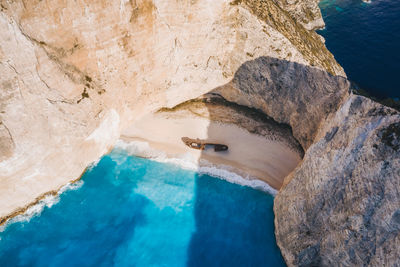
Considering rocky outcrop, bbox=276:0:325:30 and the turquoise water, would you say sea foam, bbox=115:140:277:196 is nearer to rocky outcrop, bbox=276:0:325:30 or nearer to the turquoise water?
the turquoise water

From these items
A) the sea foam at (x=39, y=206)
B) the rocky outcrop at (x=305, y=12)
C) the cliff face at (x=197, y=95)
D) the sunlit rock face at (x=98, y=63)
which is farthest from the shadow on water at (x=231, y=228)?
the rocky outcrop at (x=305, y=12)

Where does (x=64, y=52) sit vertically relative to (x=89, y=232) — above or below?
above

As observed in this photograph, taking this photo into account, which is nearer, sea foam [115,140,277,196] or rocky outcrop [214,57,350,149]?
rocky outcrop [214,57,350,149]

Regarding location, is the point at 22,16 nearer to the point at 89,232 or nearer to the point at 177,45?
the point at 177,45

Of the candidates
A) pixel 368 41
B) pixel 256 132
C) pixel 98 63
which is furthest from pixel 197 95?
pixel 368 41

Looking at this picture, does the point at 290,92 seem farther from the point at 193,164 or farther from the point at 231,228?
the point at 231,228

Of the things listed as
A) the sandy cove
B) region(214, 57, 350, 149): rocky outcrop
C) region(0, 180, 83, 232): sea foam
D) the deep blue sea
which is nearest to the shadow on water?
the sandy cove

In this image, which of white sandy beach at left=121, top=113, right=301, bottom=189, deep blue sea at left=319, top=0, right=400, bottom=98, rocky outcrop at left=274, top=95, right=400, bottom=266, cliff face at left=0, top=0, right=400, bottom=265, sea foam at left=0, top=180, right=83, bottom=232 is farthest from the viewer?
deep blue sea at left=319, top=0, right=400, bottom=98

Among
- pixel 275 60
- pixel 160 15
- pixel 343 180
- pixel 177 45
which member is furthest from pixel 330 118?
pixel 160 15
